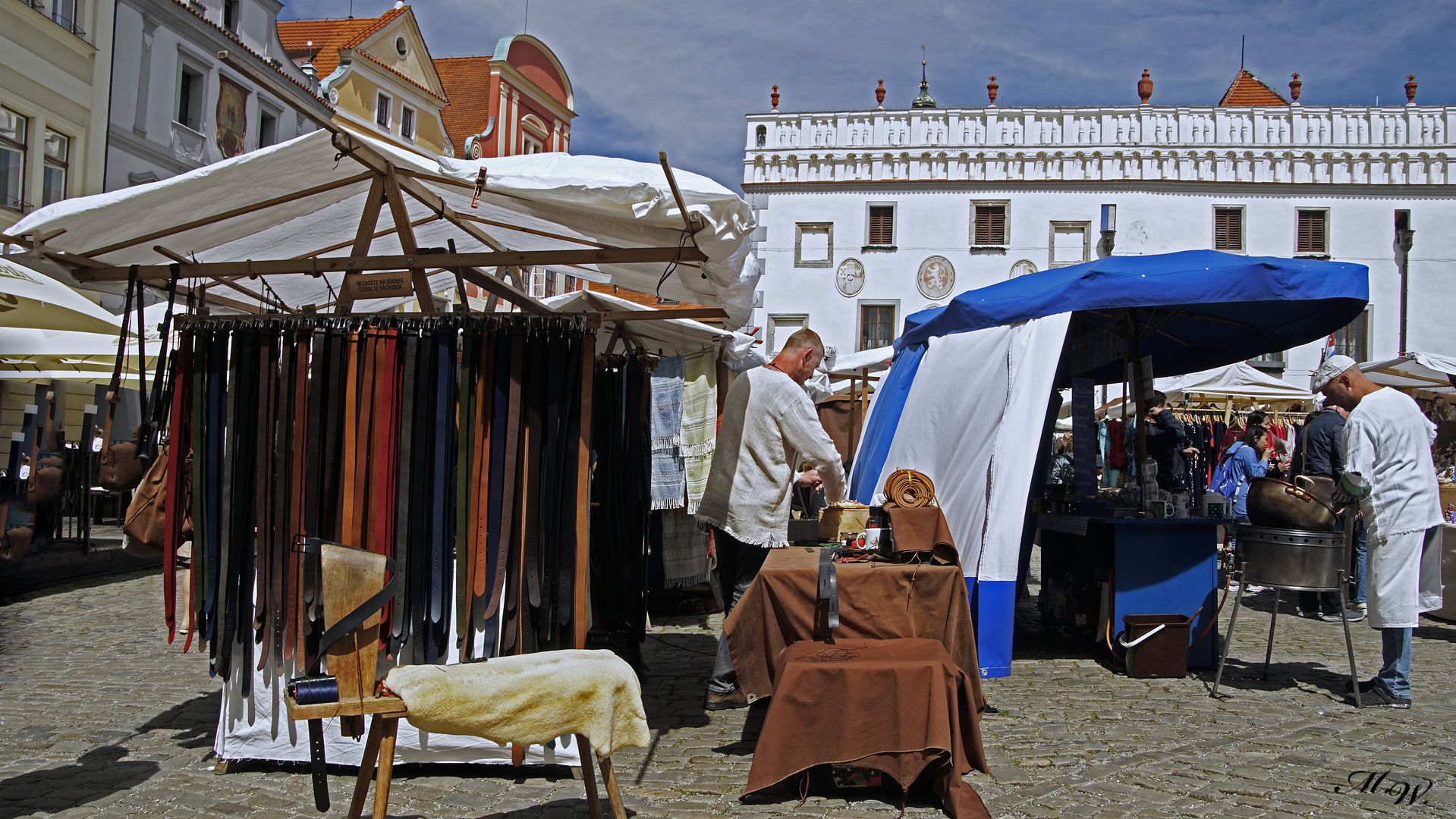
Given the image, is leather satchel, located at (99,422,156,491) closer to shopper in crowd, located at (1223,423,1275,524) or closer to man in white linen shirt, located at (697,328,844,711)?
man in white linen shirt, located at (697,328,844,711)

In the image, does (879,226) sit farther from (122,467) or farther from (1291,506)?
(122,467)

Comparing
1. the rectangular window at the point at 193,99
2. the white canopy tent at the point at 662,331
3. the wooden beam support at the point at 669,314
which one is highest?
the rectangular window at the point at 193,99

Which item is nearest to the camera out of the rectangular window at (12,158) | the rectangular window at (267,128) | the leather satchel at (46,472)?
the leather satchel at (46,472)

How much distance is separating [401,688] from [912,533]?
233 cm

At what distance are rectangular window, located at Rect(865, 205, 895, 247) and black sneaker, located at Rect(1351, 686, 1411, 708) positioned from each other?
21.1 m

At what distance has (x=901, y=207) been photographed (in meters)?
25.4

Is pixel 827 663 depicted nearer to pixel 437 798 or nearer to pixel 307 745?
pixel 437 798

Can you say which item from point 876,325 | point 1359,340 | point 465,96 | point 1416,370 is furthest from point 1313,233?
point 465,96

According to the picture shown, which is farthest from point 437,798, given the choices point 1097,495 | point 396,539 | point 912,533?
point 1097,495

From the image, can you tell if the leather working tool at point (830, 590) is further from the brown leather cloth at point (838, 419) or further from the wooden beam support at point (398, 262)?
the brown leather cloth at point (838, 419)

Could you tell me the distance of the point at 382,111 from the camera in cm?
2472

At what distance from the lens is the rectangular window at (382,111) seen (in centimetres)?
2435

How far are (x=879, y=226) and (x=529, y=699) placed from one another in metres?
23.8

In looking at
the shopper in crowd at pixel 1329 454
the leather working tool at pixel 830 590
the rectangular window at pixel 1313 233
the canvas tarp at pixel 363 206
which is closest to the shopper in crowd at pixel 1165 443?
the shopper in crowd at pixel 1329 454
